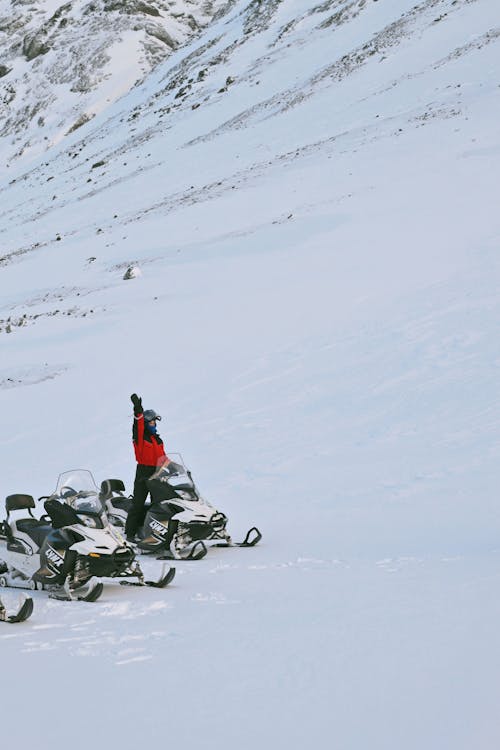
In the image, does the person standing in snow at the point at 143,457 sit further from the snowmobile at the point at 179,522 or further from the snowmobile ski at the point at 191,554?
the snowmobile ski at the point at 191,554

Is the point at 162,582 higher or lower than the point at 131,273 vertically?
higher

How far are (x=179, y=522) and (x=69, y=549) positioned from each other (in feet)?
6.50

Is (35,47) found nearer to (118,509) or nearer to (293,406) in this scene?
(293,406)

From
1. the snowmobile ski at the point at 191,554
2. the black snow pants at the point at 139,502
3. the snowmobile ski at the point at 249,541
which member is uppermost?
the black snow pants at the point at 139,502

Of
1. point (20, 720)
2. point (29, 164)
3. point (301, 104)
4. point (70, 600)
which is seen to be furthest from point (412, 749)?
point (29, 164)

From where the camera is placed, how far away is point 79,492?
813cm

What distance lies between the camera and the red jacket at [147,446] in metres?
9.83

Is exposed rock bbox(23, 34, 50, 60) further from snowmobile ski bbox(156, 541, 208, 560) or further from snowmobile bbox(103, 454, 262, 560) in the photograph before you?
snowmobile ski bbox(156, 541, 208, 560)

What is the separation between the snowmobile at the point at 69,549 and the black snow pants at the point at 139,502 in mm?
1504

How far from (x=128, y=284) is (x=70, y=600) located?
20206 mm

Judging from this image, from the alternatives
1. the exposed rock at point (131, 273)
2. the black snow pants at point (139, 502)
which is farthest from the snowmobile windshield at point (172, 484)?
the exposed rock at point (131, 273)

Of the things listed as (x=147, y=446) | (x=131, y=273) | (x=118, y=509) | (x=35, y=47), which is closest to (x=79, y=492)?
(x=147, y=446)

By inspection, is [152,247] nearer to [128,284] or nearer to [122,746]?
[128,284]

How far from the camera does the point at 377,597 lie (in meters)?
6.28
